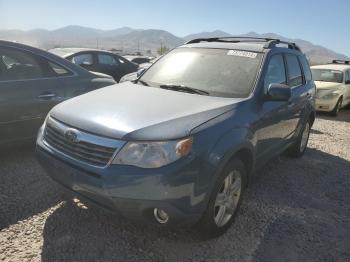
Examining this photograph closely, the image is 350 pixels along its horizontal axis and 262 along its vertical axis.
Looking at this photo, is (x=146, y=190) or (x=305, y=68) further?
(x=305, y=68)

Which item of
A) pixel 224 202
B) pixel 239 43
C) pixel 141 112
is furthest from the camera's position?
pixel 239 43

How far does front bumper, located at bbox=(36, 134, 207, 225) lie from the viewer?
→ 2.66 metres

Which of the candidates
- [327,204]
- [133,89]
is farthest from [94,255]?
[327,204]

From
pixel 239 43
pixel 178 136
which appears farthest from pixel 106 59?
pixel 178 136

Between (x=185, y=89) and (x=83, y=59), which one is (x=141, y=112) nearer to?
(x=185, y=89)

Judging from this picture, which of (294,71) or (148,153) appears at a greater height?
(294,71)

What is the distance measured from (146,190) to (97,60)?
9.53 meters

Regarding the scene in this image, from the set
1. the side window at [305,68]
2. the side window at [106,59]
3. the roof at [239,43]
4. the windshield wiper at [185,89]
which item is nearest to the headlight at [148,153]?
the windshield wiper at [185,89]

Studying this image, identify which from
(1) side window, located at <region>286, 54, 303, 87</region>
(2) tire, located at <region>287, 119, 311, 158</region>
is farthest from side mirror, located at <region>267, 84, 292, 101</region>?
(2) tire, located at <region>287, 119, 311, 158</region>

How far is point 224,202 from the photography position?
3328mm

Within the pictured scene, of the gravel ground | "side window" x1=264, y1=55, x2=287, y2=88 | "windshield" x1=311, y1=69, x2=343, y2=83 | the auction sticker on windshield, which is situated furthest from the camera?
"windshield" x1=311, y1=69, x2=343, y2=83

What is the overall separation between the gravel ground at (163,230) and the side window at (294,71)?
1342mm

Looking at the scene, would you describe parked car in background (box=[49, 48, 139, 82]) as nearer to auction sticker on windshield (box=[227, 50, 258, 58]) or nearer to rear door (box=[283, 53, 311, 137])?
rear door (box=[283, 53, 311, 137])

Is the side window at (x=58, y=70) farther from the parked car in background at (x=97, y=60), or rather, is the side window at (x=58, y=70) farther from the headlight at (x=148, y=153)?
the parked car in background at (x=97, y=60)
